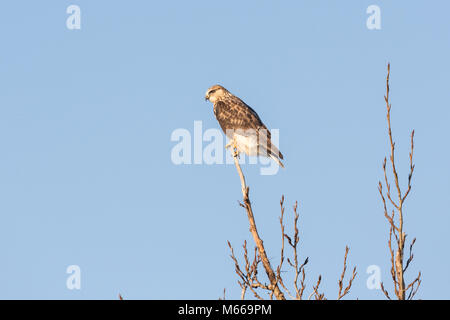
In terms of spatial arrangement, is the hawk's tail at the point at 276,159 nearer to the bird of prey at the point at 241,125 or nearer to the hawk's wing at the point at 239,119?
the bird of prey at the point at 241,125

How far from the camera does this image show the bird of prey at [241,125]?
39.6 feet

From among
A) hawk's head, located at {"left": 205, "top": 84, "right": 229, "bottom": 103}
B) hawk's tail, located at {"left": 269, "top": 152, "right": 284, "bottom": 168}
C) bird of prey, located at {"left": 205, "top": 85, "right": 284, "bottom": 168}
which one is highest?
hawk's head, located at {"left": 205, "top": 84, "right": 229, "bottom": 103}

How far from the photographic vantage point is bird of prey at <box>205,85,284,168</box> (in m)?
12.1

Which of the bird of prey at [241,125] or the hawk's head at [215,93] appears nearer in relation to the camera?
the bird of prey at [241,125]

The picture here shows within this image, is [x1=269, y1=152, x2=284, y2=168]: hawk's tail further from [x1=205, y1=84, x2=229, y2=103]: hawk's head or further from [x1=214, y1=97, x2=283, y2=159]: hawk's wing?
[x1=205, y1=84, x2=229, y2=103]: hawk's head

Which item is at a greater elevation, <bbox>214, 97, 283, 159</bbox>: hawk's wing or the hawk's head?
the hawk's head

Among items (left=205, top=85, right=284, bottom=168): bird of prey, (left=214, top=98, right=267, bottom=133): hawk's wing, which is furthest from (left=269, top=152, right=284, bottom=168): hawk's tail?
(left=214, top=98, right=267, bottom=133): hawk's wing

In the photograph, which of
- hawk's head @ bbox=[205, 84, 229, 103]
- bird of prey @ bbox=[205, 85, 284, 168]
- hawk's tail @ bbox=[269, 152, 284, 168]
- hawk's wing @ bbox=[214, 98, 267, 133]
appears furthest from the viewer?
hawk's head @ bbox=[205, 84, 229, 103]

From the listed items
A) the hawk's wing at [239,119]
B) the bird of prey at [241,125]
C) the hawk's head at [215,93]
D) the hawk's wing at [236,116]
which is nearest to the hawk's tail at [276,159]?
the bird of prey at [241,125]

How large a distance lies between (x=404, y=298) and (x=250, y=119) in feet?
28.3

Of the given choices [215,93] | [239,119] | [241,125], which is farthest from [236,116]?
[215,93]
